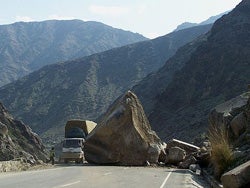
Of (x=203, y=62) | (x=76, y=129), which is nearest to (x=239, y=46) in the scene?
(x=203, y=62)

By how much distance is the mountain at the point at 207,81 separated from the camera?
278 ft

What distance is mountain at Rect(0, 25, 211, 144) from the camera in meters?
157

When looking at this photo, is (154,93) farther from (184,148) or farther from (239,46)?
(184,148)

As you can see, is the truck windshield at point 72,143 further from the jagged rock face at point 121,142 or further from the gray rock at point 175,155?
the gray rock at point 175,155

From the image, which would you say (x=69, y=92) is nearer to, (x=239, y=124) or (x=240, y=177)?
(x=239, y=124)

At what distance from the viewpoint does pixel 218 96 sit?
88.8 metres

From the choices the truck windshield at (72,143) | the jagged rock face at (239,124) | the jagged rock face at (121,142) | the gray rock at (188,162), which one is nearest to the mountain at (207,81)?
the truck windshield at (72,143)

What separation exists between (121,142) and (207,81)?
6755 cm

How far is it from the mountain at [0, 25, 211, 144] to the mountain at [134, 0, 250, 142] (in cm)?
4371

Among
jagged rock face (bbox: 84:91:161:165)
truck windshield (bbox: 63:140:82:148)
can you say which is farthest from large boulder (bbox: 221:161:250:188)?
truck windshield (bbox: 63:140:82:148)

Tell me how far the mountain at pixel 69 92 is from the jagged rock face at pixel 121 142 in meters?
104

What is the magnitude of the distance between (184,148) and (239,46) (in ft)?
216

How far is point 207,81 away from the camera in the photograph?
326ft

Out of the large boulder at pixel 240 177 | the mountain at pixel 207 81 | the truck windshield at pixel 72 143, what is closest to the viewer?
the large boulder at pixel 240 177
